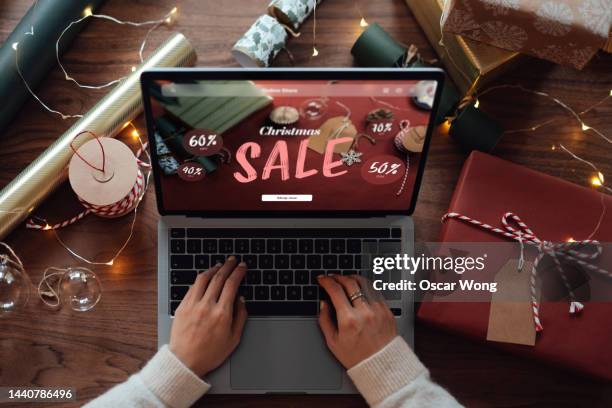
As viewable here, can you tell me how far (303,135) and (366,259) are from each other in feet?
0.82

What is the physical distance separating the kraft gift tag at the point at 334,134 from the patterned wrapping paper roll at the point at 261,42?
23cm

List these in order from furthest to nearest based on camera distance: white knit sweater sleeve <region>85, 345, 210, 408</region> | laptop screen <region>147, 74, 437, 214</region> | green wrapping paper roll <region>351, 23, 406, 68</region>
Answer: green wrapping paper roll <region>351, 23, 406, 68</region>
white knit sweater sleeve <region>85, 345, 210, 408</region>
laptop screen <region>147, 74, 437, 214</region>

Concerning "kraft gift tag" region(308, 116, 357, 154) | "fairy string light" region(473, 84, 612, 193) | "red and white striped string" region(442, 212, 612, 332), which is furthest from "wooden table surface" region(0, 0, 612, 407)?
"kraft gift tag" region(308, 116, 357, 154)

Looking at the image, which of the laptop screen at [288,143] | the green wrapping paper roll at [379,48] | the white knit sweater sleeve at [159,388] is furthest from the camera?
the green wrapping paper roll at [379,48]

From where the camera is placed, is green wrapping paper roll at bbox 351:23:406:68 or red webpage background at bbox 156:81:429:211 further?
green wrapping paper roll at bbox 351:23:406:68

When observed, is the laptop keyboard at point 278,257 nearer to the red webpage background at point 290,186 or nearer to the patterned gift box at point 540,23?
the red webpage background at point 290,186

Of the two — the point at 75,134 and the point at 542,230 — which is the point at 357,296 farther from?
the point at 75,134

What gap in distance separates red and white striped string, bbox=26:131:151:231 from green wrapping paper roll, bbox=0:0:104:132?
0.45 feet

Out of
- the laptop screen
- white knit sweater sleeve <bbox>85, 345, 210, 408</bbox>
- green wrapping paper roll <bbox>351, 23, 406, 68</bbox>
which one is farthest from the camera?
green wrapping paper roll <bbox>351, 23, 406, 68</bbox>

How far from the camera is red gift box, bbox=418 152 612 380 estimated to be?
0.93 meters

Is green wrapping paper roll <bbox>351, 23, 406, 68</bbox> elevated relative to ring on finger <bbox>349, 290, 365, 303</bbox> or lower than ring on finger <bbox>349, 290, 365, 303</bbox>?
elevated

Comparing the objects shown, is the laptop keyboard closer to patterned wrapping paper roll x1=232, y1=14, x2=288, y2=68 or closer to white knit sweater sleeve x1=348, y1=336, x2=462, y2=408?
white knit sweater sleeve x1=348, y1=336, x2=462, y2=408

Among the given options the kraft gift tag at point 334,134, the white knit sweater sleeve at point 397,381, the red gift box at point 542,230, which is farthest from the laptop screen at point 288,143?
the white knit sweater sleeve at point 397,381

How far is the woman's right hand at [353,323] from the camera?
3.08 ft
